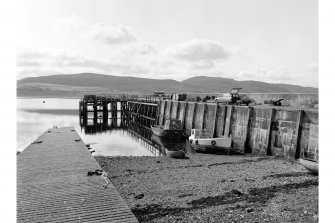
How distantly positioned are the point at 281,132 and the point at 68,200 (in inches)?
696

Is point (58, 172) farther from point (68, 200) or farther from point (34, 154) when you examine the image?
point (34, 154)

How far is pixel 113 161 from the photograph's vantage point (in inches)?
969

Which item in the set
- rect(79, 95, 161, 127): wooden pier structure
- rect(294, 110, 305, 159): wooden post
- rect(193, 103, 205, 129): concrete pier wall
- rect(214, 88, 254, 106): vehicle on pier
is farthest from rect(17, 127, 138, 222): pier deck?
rect(79, 95, 161, 127): wooden pier structure

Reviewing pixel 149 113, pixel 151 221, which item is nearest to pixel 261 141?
pixel 151 221

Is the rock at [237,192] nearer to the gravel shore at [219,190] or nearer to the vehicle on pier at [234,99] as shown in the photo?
the gravel shore at [219,190]

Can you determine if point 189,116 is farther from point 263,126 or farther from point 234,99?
point 263,126

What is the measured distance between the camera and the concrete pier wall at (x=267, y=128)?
20766 millimetres

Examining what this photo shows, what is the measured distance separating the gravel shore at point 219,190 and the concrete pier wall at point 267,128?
63.5 inches

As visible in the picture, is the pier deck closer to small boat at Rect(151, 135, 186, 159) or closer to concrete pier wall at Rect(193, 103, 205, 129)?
small boat at Rect(151, 135, 186, 159)

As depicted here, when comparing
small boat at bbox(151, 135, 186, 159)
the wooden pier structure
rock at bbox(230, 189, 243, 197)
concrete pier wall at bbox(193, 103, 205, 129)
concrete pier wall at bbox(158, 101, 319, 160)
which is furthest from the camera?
the wooden pier structure

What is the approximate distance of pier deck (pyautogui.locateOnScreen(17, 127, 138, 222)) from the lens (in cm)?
862

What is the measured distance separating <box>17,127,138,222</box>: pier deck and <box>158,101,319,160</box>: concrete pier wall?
13.9m

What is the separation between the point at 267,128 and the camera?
24453mm

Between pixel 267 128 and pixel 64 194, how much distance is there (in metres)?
18.1
